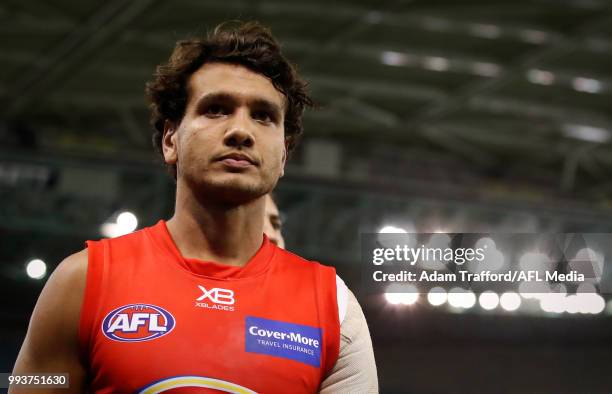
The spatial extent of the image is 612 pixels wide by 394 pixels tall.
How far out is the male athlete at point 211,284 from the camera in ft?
8.55

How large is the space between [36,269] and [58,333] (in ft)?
38.3

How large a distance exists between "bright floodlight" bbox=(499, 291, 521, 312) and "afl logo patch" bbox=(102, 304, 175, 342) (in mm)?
2340

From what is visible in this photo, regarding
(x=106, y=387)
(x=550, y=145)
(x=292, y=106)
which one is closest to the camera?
(x=106, y=387)

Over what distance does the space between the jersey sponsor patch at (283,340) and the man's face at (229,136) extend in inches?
Answer: 18.0

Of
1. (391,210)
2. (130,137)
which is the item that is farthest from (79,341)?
(130,137)

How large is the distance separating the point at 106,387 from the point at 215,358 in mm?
357

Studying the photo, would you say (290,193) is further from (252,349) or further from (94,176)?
(252,349)

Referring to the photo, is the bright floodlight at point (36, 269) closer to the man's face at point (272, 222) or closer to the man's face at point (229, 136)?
the man's face at point (272, 222)

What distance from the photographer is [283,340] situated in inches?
→ 108

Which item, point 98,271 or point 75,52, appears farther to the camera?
point 75,52

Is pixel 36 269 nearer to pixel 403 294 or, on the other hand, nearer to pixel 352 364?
pixel 403 294

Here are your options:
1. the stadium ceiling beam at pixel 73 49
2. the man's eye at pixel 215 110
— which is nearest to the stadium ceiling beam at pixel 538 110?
the stadium ceiling beam at pixel 73 49

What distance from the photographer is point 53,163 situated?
41.2ft

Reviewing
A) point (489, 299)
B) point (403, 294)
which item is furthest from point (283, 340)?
point (489, 299)
